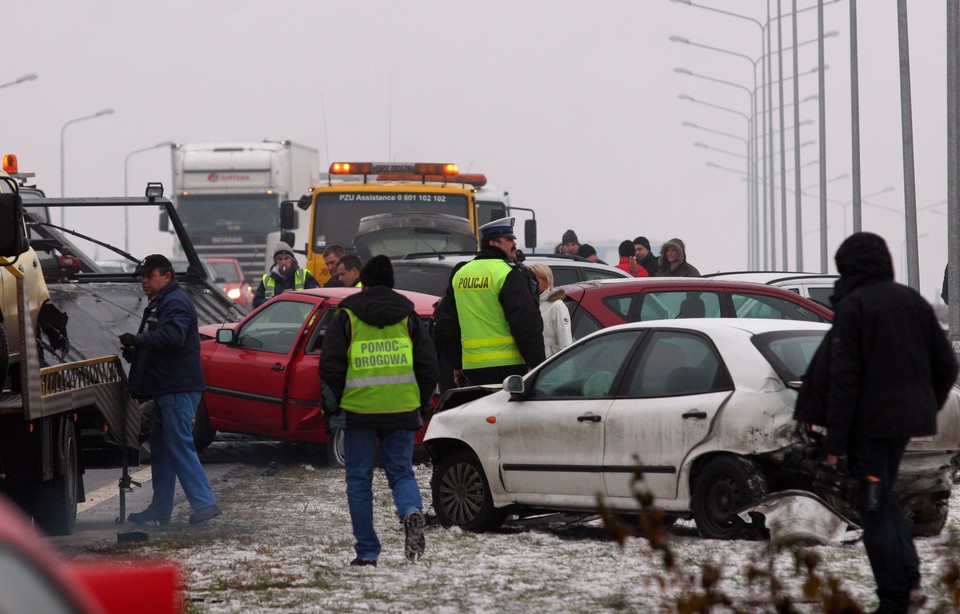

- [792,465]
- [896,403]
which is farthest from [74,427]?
[896,403]

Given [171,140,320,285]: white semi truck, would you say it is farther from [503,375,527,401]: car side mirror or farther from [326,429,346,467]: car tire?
[503,375,527,401]: car side mirror

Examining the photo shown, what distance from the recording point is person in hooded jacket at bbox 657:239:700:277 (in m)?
19.2

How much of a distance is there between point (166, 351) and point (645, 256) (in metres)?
11.9

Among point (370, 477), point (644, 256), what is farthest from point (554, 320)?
point (644, 256)

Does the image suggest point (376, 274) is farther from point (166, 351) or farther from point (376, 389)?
point (166, 351)

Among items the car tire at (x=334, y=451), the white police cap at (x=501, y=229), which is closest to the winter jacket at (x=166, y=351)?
the white police cap at (x=501, y=229)

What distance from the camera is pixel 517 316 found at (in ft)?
35.3

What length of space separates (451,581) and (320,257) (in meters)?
16.1

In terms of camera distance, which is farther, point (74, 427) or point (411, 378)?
point (74, 427)

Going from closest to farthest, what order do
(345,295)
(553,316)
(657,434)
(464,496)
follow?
1. (657,434)
2. (464,496)
3. (553,316)
4. (345,295)

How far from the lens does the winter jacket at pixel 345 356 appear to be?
8.46m

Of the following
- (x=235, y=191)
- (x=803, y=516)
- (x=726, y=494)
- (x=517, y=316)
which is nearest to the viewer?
(x=803, y=516)

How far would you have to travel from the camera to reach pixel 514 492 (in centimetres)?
982

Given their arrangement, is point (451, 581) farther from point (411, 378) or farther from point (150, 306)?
point (150, 306)
